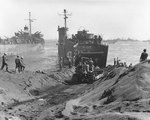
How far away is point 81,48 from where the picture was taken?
45.2 meters

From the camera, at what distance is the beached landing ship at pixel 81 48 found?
41287 mm

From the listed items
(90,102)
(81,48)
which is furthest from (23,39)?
(90,102)

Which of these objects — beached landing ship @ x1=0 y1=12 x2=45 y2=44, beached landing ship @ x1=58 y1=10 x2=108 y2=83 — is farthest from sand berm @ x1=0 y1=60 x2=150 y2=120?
beached landing ship @ x1=0 y1=12 x2=45 y2=44

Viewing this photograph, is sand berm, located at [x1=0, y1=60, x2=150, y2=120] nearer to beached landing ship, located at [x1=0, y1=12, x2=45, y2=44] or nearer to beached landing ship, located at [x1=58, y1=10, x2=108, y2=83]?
beached landing ship, located at [x1=58, y1=10, x2=108, y2=83]

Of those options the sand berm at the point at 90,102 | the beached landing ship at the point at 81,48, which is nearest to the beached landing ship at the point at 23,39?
the beached landing ship at the point at 81,48

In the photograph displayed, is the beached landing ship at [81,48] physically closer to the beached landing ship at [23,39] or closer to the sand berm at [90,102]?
the sand berm at [90,102]

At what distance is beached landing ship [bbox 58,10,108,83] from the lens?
135ft

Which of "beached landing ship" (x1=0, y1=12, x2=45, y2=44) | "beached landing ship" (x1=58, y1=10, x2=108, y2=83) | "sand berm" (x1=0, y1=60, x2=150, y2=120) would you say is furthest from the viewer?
"beached landing ship" (x1=0, y1=12, x2=45, y2=44)

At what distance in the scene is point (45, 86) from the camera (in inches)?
949

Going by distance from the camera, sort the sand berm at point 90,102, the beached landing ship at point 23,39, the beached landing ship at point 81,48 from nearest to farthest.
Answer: the sand berm at point 90,102
the beached landing ship at point 81,48
the beached landing ship at point 23,39

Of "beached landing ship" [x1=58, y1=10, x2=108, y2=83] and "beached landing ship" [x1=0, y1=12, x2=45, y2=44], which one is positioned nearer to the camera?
"beached landing ship" [x1=58, y1=10, x2=108, y2=83]

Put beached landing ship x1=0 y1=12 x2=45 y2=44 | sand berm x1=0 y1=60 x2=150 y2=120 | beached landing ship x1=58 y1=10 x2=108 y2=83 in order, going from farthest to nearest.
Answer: beached landing ship x1=0 y1=12 x2=45 y2=44 < beached landing ship x1=58 y1=10 x2=108 y2=83 < sand berm x1=0 y1=60 x2=150 y2=120

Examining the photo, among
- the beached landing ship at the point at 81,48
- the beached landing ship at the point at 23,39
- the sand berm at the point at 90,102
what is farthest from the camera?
the beached landing ship at the point at 23,39

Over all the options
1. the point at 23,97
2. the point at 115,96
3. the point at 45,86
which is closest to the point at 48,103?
the point at 23,97
